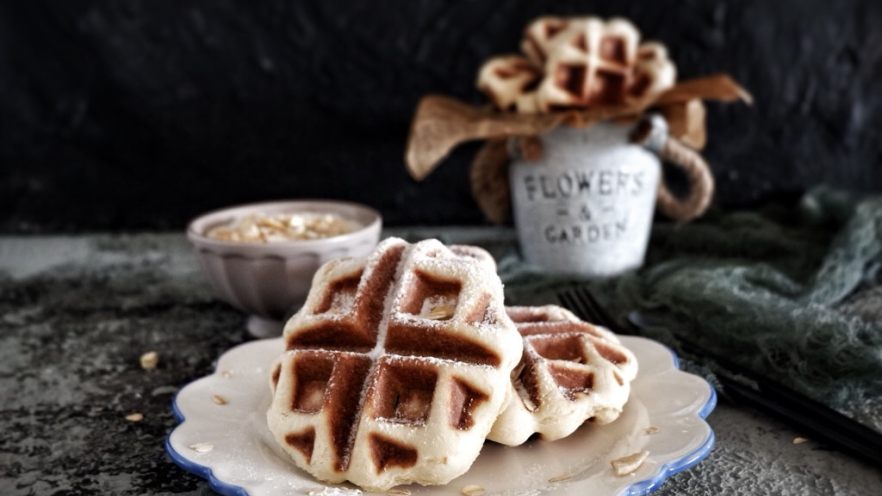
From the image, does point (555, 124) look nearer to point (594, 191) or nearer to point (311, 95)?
point (594, 191)

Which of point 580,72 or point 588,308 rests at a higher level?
point 580,72

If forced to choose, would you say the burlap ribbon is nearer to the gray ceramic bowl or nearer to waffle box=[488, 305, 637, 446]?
the gray ceramic bowl

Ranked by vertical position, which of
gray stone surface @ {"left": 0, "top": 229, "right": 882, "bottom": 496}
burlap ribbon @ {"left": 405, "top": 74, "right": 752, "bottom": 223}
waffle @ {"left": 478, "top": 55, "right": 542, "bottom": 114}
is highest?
waffle @ {"left": 478, "top": 55, "right": 542, "bottom": 114}

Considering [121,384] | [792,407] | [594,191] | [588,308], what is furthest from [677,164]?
[121,384]

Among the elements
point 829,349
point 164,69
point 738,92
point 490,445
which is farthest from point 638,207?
point 164,69

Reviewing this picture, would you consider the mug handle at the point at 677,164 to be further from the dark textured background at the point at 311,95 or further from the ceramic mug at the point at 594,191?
the dark textured background at the point at 311,95

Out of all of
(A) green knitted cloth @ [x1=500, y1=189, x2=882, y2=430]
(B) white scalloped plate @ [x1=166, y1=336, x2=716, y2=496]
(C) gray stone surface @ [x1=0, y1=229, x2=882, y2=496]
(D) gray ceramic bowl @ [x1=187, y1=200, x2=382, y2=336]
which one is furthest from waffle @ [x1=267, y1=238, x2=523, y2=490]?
(A) green knitted cloth @ [x1=500, y1=189, x2=882, y2=430]

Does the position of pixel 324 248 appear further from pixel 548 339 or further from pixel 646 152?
pixel 646 152
